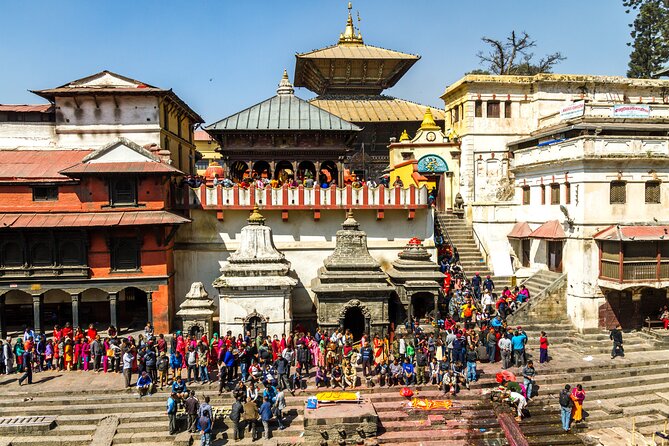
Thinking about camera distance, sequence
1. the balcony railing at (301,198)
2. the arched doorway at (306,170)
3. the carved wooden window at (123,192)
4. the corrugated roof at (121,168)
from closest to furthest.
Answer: the corrugated roof at (121,168)
the carved wooden window at (123,192)
the balcony railing at (301,198)
the arched doorway at (306,170)

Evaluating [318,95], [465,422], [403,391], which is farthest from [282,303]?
[318,95]

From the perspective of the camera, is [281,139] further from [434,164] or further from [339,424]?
[339,424]

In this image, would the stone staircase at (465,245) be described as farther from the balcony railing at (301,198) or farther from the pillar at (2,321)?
the pillar at (2,321)

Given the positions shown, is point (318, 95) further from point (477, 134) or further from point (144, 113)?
point (144, 113)

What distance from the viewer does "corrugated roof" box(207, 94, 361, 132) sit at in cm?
2442

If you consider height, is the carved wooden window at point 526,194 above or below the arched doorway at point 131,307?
above

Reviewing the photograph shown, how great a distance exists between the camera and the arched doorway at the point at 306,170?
1020 inches

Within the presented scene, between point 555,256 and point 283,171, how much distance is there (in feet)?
41.7

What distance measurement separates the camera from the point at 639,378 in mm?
18234

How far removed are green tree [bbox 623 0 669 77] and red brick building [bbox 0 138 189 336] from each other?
4165 centimetres

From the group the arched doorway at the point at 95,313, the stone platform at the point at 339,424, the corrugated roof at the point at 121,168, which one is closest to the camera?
the stone platform at the point at 339,424

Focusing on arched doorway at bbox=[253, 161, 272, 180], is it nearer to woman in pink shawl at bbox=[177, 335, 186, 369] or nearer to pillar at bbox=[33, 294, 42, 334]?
woman in pink shawl at bbox=[177, 335, 186, 369]

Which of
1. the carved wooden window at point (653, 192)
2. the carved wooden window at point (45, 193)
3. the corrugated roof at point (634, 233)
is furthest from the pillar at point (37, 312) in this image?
the carved wooden window at point (653, 192)

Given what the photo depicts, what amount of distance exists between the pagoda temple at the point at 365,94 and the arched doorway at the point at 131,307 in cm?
1496
